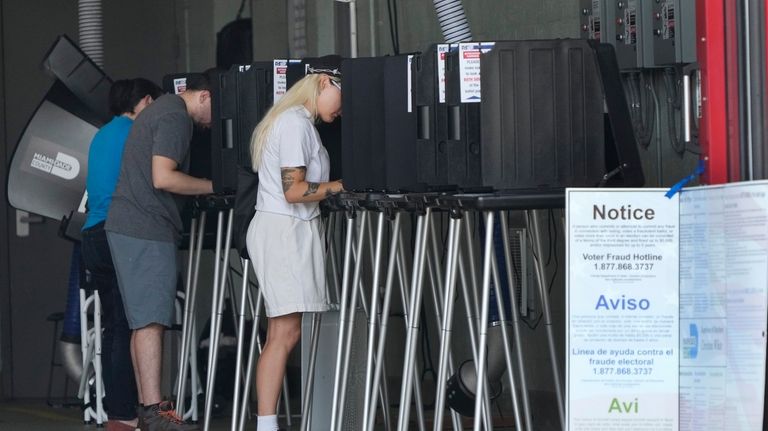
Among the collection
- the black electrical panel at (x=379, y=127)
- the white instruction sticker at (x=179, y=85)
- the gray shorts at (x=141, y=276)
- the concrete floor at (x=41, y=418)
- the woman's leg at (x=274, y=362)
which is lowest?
the concrete floor at (x=41, y=418)

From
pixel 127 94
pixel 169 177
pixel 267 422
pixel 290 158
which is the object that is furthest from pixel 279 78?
pixel 267 422

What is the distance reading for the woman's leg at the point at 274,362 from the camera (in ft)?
16.4

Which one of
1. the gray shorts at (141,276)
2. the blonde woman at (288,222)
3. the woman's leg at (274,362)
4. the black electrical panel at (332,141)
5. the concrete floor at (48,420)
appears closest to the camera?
the blonde woman at (288,222)

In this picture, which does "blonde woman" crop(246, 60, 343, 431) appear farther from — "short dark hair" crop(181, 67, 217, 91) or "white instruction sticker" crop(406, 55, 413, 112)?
"short dark hair" crop(181, 67, 217, 91)

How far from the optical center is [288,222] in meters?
4.93

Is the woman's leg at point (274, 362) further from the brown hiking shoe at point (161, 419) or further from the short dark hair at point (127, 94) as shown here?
the short dark hair at point (127, 94)

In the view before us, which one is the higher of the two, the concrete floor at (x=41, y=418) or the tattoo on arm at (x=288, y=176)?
the tattoo on arm at (x=288, y=176)

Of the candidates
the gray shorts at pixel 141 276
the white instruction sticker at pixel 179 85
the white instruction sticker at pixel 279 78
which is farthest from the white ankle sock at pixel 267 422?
the white instruction sticker at pixel 179 85

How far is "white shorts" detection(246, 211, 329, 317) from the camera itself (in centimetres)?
491

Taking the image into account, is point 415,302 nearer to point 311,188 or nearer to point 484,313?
point 484,313

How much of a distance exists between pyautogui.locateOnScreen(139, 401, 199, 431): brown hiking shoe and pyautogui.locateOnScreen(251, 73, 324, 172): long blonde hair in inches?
43.6

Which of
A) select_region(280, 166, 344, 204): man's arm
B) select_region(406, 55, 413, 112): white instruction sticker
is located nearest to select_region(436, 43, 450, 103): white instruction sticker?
select_region(406, 55, 413, 112): white instruction sticker

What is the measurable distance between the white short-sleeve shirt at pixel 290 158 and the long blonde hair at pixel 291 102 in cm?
3

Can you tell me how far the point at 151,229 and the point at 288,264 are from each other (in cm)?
75
